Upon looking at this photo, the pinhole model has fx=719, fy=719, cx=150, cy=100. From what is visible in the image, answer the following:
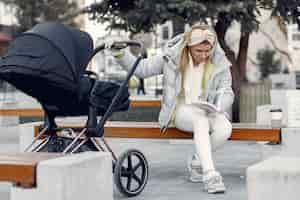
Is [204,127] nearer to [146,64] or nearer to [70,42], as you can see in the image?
[146,64]

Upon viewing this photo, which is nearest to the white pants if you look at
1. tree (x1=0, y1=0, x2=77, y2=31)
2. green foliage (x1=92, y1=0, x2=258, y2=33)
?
green foliage (x1=92, y1=0, x2=258, y2=33)

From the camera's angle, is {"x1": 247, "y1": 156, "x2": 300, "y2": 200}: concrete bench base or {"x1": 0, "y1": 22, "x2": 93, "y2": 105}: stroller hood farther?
{"x1": 0, "y1": 22, "x2": 93, "y2": 105}: stroller hood

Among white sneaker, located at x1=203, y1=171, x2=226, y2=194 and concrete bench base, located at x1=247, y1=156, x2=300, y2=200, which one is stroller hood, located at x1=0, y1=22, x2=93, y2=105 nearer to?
white sneaker, located at x1=203, y1=171, x2=226, y2=194

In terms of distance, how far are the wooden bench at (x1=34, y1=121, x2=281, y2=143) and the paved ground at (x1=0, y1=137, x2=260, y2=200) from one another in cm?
48

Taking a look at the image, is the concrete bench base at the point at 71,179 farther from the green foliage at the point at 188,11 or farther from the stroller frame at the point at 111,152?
the green foliage at the point at 188,11

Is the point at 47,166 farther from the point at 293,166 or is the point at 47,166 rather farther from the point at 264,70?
the point at 264,70

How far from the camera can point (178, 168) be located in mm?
8375

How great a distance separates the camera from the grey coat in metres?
6.96

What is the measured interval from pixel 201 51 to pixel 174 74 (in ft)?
1.17

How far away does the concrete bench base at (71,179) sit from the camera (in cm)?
450

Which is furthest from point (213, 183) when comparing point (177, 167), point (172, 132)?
point (177, 167)

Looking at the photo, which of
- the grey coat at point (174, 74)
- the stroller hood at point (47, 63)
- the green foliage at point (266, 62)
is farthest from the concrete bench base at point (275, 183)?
the green foliage at point (266, 62)

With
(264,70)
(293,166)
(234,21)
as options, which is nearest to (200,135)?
(293,166)

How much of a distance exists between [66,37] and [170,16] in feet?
22.1
